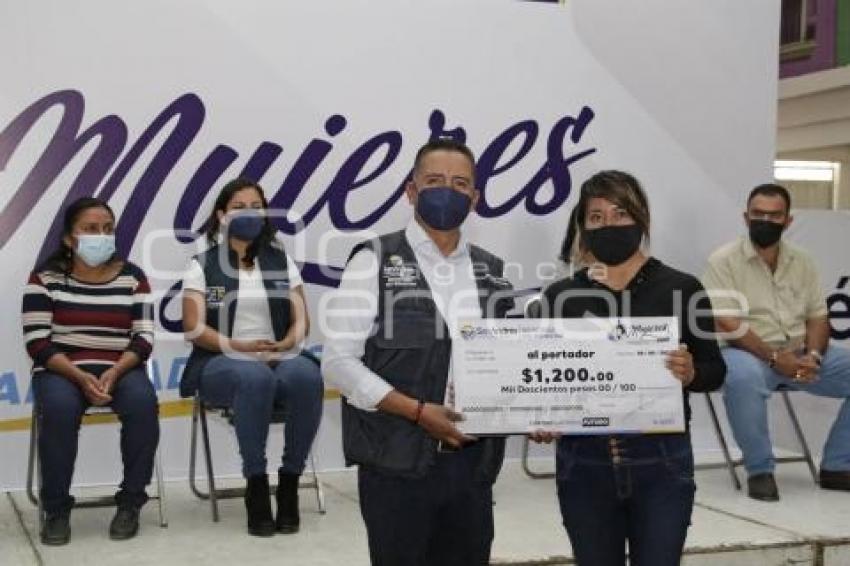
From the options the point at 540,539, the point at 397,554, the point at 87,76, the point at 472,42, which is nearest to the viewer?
the point at 397,554

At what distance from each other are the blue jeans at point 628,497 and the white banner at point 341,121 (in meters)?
2.97

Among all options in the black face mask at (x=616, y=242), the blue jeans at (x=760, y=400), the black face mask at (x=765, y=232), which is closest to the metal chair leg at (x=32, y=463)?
the black face mask at (x=616, y=242)

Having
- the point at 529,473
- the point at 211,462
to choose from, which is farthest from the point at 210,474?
the point at 529,473

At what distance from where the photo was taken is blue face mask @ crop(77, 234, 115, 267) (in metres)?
4.24

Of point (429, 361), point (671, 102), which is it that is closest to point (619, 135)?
point (671, 102)

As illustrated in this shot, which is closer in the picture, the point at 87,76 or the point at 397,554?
the point at 397,554

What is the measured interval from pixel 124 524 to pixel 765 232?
10.3ft

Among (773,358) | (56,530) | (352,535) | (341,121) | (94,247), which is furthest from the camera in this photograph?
(341,121)

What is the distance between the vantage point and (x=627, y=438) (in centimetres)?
247

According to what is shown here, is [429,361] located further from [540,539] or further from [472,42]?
[472,42]

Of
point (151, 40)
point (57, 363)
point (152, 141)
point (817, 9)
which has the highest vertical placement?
point (817, 9)

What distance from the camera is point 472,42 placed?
5539 mm

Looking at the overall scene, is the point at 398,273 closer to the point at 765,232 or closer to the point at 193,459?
the point at 193,459

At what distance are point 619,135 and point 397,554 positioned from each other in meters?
3.94
